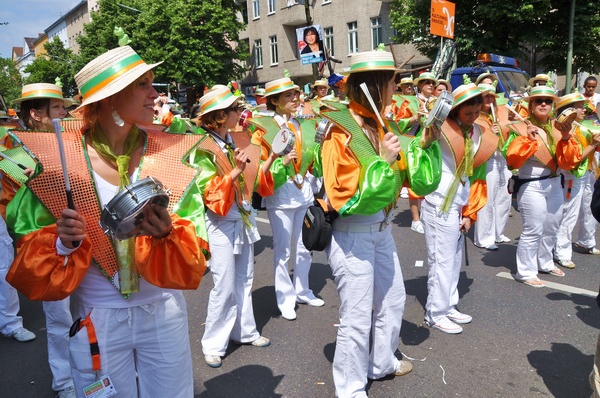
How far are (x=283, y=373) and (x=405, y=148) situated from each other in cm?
191

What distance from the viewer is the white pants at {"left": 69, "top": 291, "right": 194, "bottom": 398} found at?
2.02m

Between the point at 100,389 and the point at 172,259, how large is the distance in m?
0.63

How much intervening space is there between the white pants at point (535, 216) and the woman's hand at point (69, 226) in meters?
4.77

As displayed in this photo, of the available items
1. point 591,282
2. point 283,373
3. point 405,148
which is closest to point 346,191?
point 405,148

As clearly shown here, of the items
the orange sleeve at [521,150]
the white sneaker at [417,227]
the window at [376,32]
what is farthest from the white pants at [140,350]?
the window at [376,32]

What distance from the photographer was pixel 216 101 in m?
3.82

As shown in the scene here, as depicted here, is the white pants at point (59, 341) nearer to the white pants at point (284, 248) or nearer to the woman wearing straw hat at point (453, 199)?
the white pants at point (284, 248)

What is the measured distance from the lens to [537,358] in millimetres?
3740

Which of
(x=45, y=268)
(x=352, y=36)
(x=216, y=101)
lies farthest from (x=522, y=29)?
(x=45, y=268)

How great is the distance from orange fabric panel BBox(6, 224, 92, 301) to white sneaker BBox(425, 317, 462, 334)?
323cm

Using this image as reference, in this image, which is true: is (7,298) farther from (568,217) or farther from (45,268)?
(568,217)

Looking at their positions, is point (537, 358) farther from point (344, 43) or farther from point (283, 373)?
point (344, 43)

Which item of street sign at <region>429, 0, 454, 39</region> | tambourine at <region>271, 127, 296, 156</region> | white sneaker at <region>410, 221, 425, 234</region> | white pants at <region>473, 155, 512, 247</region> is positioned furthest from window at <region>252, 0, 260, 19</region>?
tambourine at <region>271, 127, 296, 156</region>

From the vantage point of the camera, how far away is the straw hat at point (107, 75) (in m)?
1.93
